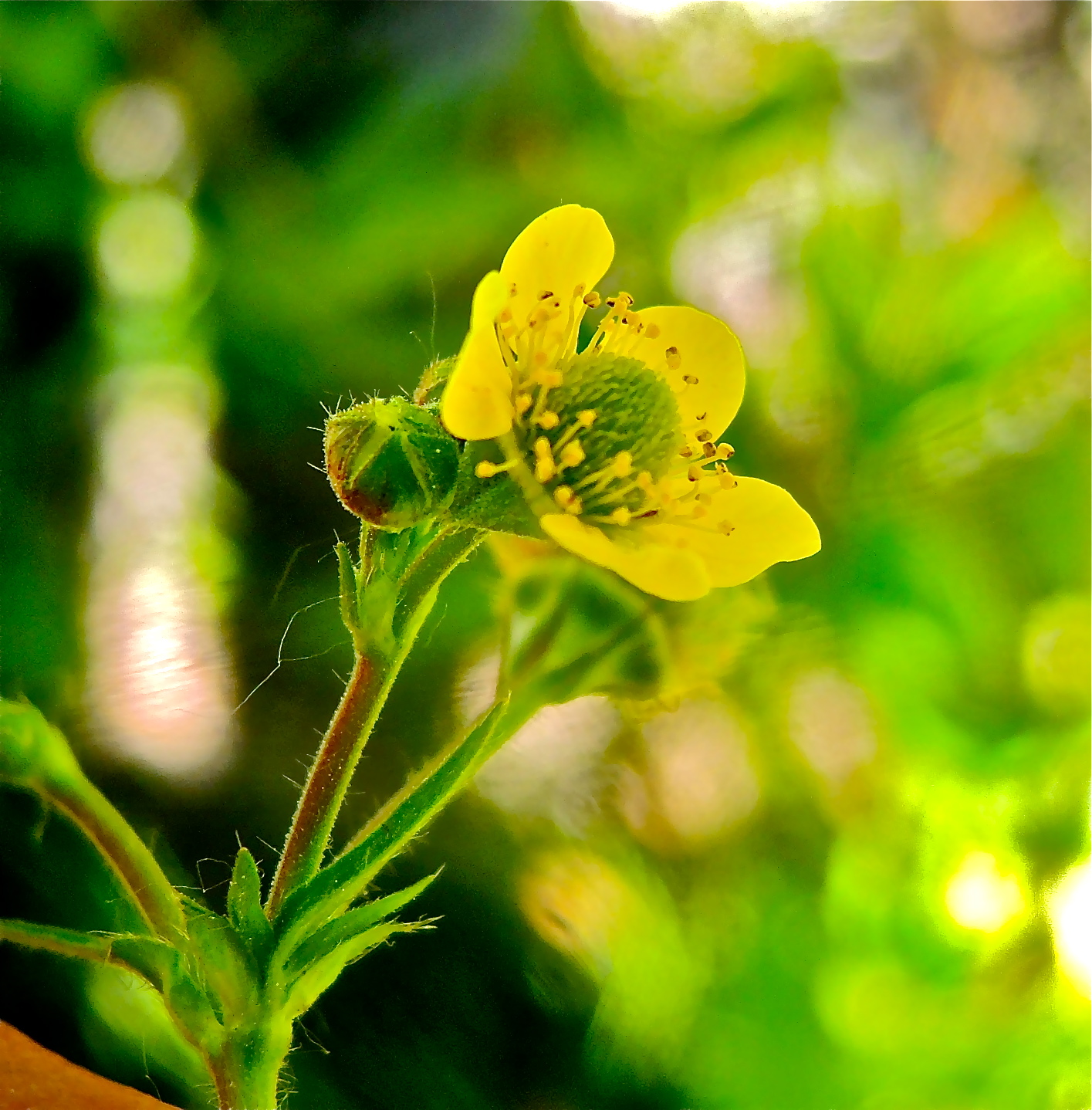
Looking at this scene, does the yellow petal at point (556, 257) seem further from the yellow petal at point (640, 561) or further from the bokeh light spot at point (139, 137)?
the bokeh light spot at point (139, 137)

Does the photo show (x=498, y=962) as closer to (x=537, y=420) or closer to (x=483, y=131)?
(x=537, y=420)

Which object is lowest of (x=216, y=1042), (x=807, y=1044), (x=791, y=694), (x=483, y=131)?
(x=216, y=1042)

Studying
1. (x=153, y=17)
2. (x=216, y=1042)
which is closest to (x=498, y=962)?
(x=216, y=1042)

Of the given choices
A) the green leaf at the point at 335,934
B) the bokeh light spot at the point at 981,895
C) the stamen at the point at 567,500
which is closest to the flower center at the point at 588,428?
the stamen at the point at 567,500

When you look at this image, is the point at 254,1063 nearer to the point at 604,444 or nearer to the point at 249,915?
the point at 249,915

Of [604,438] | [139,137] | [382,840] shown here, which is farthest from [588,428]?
[139,137]

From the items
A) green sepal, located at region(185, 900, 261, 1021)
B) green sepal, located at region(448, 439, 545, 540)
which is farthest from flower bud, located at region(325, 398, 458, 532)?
green sepal, located at region(185, 900, 261, 1021)

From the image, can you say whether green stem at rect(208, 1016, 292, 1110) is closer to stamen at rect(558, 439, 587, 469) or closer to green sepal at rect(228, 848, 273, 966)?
green sepal at rect(228, 848, 273, 966)
